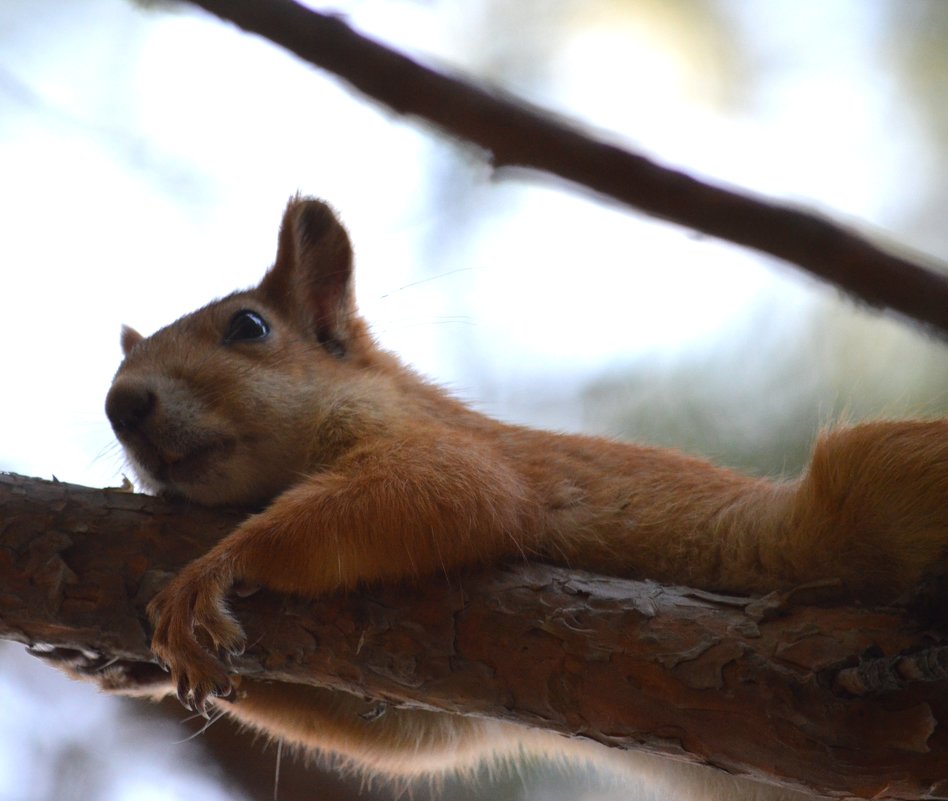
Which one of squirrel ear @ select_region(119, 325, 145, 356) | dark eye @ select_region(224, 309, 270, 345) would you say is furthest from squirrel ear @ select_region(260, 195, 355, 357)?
squirrel ear @ select_region(119, 325, 145, 356)

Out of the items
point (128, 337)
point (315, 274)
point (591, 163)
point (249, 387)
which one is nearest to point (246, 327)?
point (249, 387)

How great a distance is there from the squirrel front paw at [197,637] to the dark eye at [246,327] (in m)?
1.14

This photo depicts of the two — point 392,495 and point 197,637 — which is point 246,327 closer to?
point 392,495

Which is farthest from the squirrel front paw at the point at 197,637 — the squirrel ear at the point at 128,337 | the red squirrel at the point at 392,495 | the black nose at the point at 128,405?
the squirrel ear at the point at 128,337

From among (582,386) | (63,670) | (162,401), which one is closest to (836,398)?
(582,386)

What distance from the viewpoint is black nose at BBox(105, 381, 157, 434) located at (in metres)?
3.15

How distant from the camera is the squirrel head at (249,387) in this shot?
3.20 metres

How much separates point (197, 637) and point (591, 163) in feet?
5.04

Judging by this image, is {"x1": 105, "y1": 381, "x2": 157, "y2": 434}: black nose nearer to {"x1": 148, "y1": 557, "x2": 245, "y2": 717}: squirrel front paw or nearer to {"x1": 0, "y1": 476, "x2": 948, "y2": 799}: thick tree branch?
{"x1": 0, "y1": 476, "x2": 948, "y2": 799}: thick tree branch

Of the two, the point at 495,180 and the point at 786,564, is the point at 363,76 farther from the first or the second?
the point at 786,564

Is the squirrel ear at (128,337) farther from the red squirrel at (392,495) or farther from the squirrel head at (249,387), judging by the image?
the squirrel head at (249,387)

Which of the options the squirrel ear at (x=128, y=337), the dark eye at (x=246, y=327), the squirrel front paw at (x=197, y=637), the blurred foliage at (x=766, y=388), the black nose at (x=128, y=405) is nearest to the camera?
the squirrel front paw at (x=197, y=637)

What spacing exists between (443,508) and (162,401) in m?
0.99

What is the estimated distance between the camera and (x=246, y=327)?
366cm
